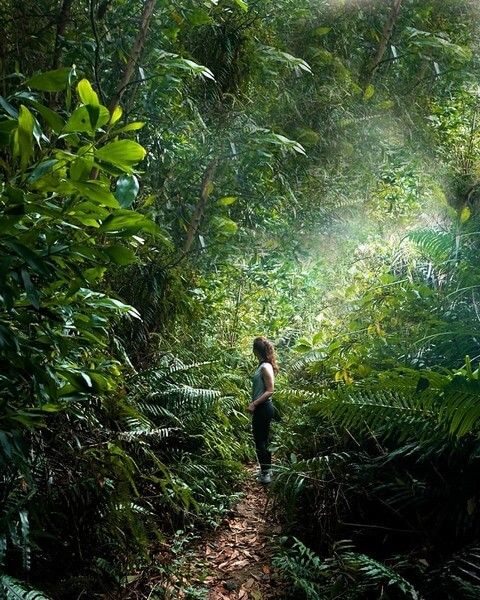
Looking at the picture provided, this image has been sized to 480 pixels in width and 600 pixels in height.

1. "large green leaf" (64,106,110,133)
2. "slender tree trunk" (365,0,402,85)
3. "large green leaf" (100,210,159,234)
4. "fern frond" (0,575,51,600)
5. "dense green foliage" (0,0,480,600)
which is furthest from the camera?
"slender tree trunk" (365,0,402,85)

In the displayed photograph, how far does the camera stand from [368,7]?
5672mm

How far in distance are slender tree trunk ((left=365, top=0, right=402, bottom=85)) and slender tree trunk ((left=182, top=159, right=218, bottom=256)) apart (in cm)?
223

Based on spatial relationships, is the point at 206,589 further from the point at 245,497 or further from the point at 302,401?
the point at 302,401

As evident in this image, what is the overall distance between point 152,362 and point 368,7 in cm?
447

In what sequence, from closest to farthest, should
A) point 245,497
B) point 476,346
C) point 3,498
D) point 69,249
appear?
point 69,249, point 3,498, point 476,346, point 245,497

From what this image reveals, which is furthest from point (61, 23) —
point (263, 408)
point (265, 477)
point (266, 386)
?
point (265, 477)

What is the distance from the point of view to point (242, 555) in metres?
3.60

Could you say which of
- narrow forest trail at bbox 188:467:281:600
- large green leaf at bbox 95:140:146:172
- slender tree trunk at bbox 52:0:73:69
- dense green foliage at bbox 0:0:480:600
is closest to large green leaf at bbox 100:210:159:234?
dense green foliage at bbox 0:0:480:600

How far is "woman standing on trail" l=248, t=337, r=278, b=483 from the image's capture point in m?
5.03

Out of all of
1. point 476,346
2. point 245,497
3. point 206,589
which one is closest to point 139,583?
point 206,589

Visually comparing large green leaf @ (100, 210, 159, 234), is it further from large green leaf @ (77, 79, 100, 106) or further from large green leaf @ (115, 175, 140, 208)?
large green leaf @ (77, 79, 100, 106)

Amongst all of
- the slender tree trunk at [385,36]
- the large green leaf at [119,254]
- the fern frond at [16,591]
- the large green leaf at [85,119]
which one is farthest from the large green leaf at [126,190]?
the slender tree trunk at [385,36]

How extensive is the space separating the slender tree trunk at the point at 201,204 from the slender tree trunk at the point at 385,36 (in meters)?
2.23

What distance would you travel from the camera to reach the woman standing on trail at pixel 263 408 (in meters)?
5.03
